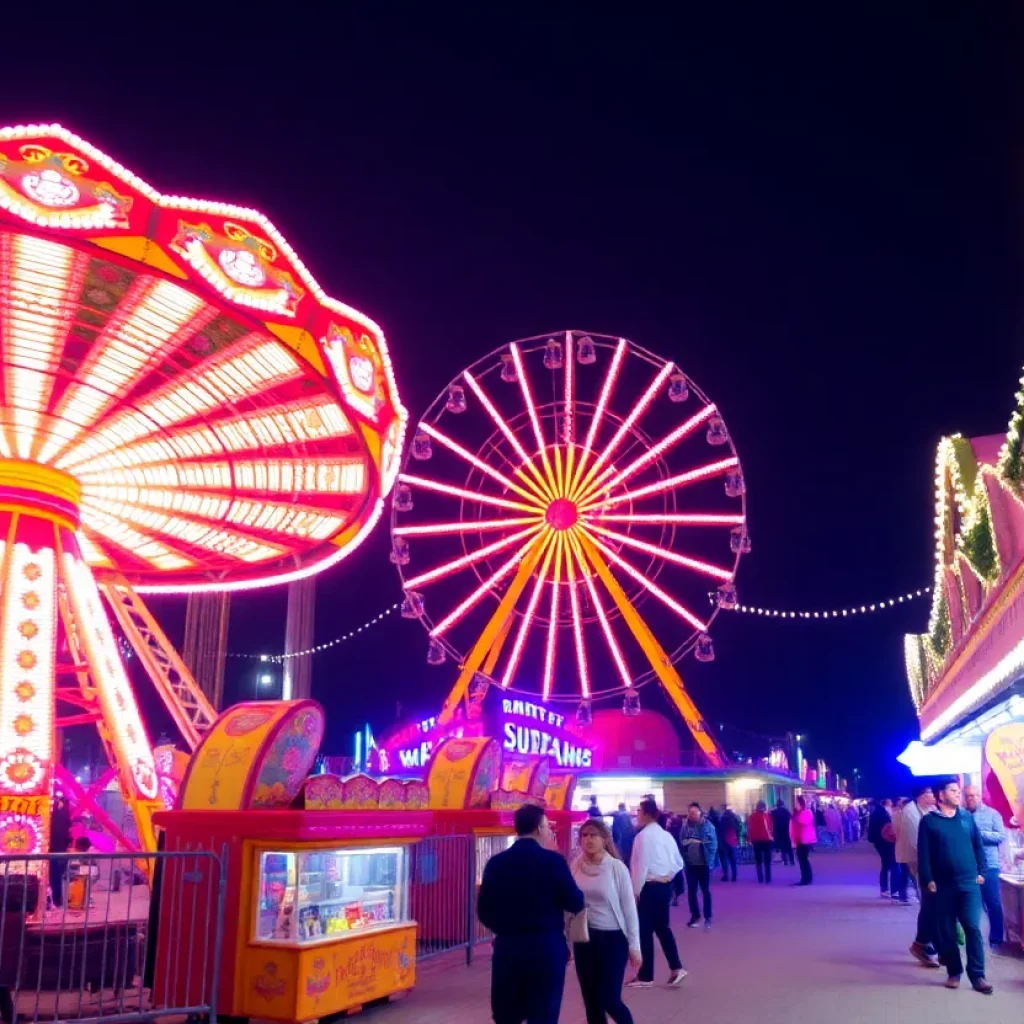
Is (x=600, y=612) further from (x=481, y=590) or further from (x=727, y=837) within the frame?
(x=727, y=837)

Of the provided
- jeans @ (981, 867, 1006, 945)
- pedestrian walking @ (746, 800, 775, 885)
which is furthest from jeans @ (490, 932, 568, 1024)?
pedestrian walking @ (746, 800, 775, 885)

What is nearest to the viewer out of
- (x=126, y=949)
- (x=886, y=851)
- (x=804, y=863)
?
(x=126, y=949)

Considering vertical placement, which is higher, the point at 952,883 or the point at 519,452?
the point at 519,452

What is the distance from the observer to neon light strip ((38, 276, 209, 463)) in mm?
11547

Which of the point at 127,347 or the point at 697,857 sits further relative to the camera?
the point at 127,347

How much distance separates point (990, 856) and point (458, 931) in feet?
18.2

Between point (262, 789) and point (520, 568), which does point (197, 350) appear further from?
point (520, 568)

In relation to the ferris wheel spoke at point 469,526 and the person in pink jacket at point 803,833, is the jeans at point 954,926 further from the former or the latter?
the ferris wheel spoke at point 469,526

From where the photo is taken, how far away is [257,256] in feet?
37.6

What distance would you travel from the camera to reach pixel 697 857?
41.3 ft

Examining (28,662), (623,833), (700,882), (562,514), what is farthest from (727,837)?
(28,662)

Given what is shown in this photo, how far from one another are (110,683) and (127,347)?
208 inches

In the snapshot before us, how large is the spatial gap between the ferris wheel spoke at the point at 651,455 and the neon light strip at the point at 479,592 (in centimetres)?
239

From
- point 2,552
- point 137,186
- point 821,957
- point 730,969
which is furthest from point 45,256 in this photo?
point 821,957
